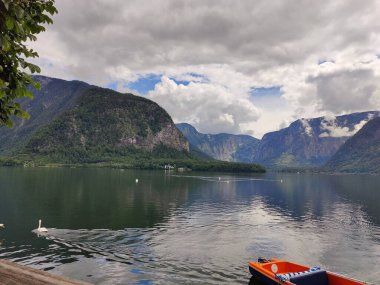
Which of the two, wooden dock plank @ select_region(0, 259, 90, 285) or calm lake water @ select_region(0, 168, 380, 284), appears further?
calm lake water @ select_region(0, 168, 380, 284)

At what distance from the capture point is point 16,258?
57.6m

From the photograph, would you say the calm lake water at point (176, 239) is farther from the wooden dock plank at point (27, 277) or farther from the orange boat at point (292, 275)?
the wooden dock plank at point (27, 277)

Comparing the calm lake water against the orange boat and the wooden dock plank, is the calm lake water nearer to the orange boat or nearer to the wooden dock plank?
the orange boat

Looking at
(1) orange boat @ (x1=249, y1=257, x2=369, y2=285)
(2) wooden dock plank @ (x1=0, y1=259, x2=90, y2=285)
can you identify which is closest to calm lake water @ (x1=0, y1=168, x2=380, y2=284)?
(1) orange boat @ (x1=249, y1=257, x2=369, y2=285)

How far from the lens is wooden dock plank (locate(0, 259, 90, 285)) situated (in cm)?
993

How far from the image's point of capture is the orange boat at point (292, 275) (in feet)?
145

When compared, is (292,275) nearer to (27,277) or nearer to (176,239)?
(176,239)

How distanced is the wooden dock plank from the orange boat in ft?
127

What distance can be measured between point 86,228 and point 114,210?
103 ft

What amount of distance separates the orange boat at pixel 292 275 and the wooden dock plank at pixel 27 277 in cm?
3856

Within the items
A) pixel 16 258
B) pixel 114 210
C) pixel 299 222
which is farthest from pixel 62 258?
pixel 299 222

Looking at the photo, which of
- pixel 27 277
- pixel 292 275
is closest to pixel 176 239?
pixel 292 275

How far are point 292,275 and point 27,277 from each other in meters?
41.1

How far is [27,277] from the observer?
10.4 metres
